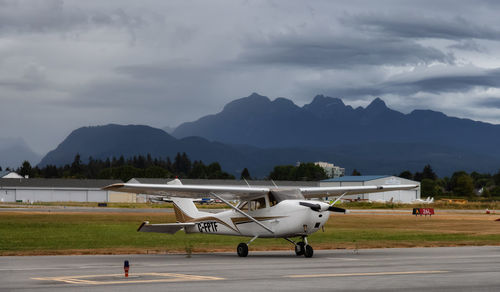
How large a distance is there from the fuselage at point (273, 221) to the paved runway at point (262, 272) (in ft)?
3.11

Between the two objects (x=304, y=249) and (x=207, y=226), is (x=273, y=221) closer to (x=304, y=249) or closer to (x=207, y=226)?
(x=304, y=249)

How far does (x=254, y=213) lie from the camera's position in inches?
1001

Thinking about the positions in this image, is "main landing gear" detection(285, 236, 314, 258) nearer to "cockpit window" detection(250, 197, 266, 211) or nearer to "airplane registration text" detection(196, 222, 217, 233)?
"cockpit window" detection(250, 197, 266, 211)

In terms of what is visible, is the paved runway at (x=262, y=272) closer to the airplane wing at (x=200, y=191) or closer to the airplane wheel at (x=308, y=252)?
the airplane wheel at (x=308, y=252)

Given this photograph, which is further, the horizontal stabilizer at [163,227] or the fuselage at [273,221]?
the horizontal stabilizer at [163,227]

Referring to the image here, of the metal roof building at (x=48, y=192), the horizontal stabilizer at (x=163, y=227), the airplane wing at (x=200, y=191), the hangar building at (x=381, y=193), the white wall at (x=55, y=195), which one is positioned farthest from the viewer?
the hangar building at (x=381, y=193)

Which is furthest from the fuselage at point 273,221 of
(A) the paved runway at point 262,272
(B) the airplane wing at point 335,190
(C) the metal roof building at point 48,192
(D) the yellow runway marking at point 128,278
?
(C) the metal roof building at point 48,192

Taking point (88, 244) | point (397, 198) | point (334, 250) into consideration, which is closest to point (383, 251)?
point (334, 250)

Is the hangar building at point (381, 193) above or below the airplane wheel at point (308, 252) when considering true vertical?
above

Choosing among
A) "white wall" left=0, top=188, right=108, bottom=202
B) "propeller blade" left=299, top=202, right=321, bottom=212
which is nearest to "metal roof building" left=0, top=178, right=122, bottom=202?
"white wall" left=0, top=188, right=108, bottom=202

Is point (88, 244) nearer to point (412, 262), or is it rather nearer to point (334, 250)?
point (334, 250)

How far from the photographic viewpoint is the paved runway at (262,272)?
1555 centimetres

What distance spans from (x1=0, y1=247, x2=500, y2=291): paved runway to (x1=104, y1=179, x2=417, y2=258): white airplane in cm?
94

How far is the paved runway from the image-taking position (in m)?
15.5
